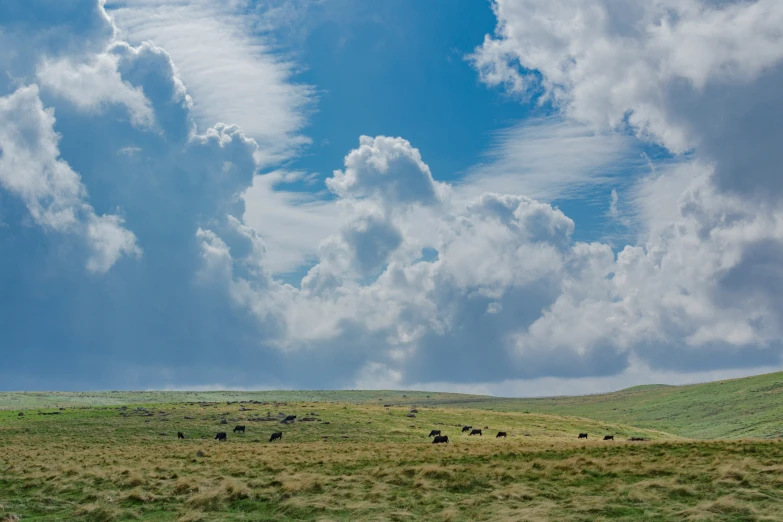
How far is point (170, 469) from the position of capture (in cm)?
3416

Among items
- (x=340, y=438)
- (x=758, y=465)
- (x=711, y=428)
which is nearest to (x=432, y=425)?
(x=340, y=438)

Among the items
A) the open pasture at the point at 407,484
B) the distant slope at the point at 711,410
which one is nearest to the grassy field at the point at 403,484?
the open pasture at the point at 407,484

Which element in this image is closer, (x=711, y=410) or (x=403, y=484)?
(x=403, y=484)

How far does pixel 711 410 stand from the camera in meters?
120

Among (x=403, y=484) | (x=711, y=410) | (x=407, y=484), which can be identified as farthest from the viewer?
(x=711, y=410)

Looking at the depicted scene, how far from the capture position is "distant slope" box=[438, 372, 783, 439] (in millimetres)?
89438

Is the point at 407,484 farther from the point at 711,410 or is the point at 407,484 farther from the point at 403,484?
the point at 711,410

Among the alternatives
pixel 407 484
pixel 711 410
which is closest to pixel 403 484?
pixel 407 484

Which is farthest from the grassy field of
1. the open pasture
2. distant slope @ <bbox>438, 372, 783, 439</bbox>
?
distant slope @ <bbox>438, 372, 783, 439</bbox>

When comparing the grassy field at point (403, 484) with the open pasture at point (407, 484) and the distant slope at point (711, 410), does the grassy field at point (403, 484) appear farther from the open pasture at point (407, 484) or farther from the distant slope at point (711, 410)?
the distant slope at point (711, 410)

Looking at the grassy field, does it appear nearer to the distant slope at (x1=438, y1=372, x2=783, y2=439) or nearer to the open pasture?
the open pasture

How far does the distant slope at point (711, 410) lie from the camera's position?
8944 centimetres

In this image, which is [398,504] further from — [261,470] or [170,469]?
[170,469]

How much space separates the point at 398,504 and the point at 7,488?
20.8 metres
